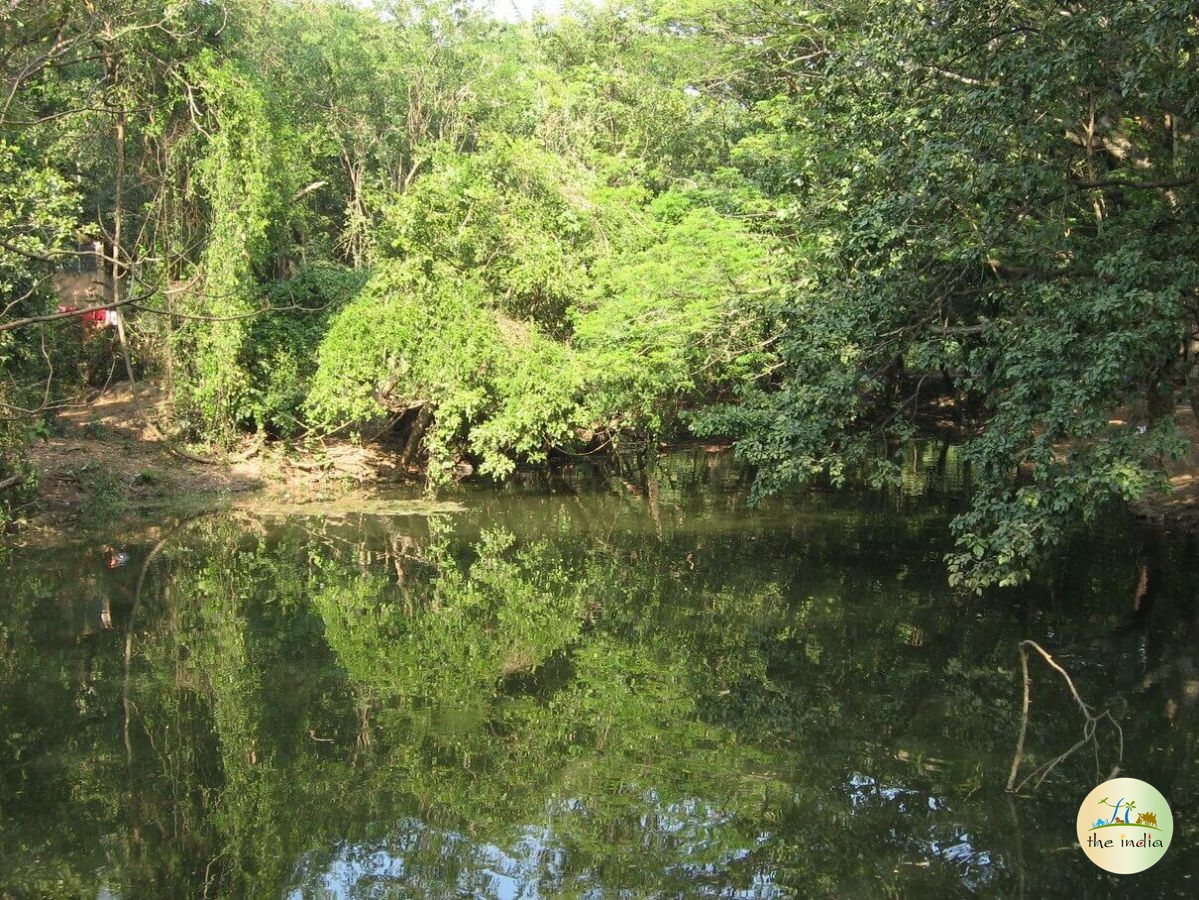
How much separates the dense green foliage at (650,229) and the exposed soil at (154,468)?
655 mm

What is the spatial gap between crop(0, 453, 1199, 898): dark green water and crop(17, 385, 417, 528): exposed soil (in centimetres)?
205

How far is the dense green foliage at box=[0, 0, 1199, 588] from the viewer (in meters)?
8.87

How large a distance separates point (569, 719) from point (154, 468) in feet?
39.4

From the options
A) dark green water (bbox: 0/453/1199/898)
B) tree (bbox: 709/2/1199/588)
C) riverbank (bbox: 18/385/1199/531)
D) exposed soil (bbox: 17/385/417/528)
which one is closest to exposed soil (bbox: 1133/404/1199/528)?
riverbank (bbox: 18/385/1199/531)

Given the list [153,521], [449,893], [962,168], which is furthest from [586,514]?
[449,893]

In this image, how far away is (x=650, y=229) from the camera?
1798 cm

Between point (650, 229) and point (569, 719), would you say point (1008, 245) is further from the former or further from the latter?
point (650, 229)

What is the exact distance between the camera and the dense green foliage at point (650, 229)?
29.1 feet

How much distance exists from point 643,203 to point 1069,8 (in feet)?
40.5

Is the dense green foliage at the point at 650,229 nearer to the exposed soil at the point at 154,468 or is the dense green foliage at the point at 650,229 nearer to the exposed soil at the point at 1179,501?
the exposed soil at the point at 154,468

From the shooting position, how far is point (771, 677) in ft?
30.5

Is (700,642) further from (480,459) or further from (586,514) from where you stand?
(480,459)

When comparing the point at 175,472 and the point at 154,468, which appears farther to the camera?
the point at 175,472

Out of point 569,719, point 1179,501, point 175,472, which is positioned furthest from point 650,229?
point 569,719
